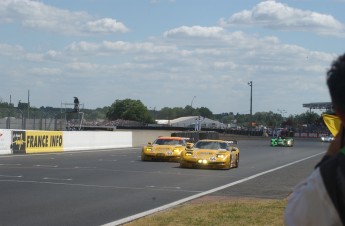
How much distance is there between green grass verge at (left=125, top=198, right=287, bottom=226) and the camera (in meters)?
10.2

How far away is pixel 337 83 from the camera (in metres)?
2.42

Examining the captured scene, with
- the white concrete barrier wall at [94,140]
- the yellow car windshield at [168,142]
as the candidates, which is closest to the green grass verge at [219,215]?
the yellow car windshield at [168,142]

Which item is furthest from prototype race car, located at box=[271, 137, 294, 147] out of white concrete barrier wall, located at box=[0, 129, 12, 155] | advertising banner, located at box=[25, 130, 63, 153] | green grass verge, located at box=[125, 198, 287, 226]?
green grass verge, located at box=[125, 198, 287, 226]

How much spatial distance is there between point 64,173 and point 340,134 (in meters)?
18.5

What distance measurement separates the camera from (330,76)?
97.5 inches

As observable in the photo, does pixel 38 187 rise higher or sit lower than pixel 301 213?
lower

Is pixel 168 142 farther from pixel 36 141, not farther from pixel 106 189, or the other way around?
pixel 106 189

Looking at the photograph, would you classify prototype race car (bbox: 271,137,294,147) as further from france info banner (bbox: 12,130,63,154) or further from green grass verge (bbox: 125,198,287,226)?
green grass verge (bbox: 125,198,287,226)

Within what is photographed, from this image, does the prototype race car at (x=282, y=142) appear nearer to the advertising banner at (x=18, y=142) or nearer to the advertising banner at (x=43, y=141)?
the advertising banner at (x=43, y=141)

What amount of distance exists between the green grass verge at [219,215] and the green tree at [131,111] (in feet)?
514

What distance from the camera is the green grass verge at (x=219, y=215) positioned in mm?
10188

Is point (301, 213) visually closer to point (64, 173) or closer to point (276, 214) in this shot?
point (276, 214)

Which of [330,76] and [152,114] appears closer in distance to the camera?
[330,76]

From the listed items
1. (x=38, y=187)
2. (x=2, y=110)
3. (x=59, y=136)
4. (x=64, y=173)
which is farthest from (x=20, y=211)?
(x=2, y=110)
